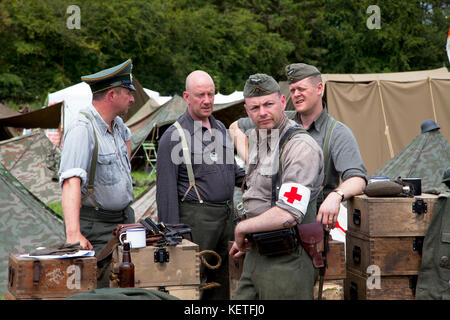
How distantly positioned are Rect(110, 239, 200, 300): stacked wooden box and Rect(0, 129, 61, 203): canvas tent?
8172mm

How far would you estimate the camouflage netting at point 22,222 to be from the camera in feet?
19.8

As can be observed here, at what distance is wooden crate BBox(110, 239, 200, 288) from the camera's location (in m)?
3.39

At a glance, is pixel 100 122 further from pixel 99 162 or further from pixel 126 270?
pixel 126 270

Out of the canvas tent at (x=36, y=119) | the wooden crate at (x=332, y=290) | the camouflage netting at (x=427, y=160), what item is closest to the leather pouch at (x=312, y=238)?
the wooden crate at (x=332, y=290)

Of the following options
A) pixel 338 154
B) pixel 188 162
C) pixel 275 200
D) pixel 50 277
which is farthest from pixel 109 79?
pixel 338 154

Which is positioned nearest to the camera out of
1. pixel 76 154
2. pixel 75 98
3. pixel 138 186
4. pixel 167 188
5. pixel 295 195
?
pixel 295 195

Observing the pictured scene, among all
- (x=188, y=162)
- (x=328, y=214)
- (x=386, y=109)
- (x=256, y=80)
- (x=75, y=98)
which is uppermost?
(x=75, y=98)

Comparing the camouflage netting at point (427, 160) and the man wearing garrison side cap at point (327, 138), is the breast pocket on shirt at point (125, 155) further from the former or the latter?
the camouflage netting at point (427, 160)

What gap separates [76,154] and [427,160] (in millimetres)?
4039

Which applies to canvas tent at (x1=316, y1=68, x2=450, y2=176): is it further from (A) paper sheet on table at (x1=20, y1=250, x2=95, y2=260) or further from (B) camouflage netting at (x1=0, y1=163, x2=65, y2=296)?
(A) paper sheet on table at (x1=20, y1=250, x2=95, y2=260)

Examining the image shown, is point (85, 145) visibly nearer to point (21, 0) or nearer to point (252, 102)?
point (252, 102)

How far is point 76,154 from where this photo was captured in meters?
3.57

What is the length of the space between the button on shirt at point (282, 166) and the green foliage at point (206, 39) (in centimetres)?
2655
